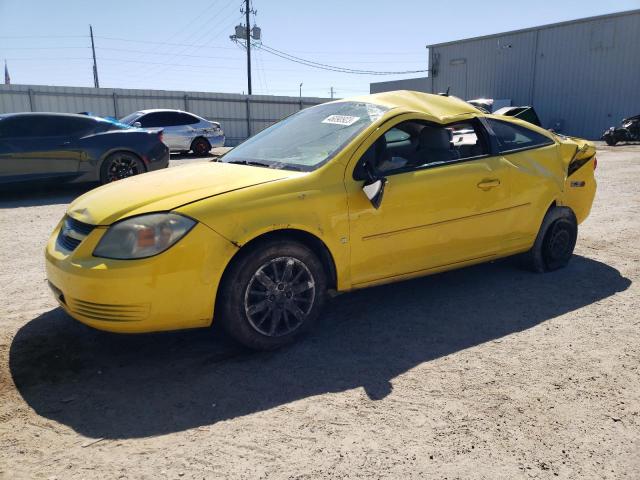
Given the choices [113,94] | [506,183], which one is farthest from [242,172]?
[113,94]

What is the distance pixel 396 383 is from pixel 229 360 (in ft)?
3.29

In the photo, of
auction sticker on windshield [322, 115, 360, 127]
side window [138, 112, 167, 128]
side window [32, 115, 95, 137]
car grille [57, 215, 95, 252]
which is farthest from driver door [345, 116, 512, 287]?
side window [138, 112, 167, 128]

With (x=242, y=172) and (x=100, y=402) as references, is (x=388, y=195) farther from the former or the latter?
(x=100, y=402)

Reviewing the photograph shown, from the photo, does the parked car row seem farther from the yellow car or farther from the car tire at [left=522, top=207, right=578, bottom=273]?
the car tire at [left=522, top=207, right=578, bottom=273]

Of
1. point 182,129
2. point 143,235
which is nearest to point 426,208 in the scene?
point 143,235

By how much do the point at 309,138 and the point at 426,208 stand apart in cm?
100

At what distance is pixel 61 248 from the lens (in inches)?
128

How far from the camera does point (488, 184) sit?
13.5 feet

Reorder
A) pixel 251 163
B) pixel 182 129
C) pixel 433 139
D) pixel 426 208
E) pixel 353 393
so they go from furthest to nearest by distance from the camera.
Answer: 1. pixel 182 129
2. pixel 433 139
3. pixel 251 163
4. pixel 426 208
5. pixel 353 393

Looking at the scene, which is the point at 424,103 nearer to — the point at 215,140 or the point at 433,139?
the point at 433,139

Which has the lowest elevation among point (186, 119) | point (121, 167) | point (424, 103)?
point (121, 167)

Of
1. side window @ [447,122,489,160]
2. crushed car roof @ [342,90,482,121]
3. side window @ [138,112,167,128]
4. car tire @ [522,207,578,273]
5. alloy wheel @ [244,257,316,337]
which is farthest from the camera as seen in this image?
side window @ [138,112,167,128]

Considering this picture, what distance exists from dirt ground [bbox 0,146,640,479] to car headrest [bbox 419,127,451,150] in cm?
119

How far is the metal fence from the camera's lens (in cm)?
2092
